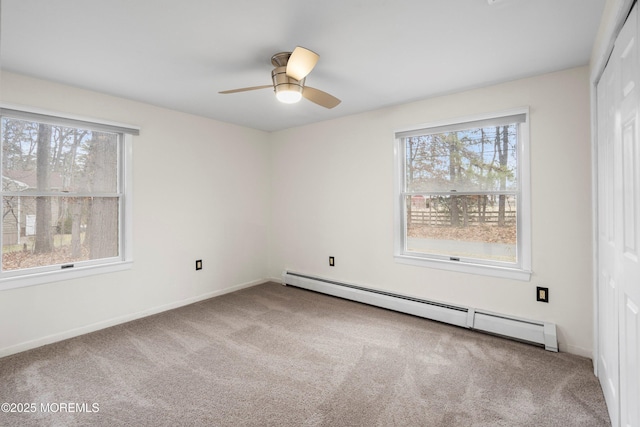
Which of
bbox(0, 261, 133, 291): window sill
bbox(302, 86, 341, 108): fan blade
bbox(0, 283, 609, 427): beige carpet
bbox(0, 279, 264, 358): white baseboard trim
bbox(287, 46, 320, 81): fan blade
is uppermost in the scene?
bbox(287, 46, 320, 81): fan blade

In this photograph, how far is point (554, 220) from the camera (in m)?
2.65

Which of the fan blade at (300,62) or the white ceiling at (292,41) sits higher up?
the white ceiling at (292,41)

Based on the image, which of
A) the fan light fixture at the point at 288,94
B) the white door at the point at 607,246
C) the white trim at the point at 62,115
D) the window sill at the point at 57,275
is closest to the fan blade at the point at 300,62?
the fan light fixture at the point at 288,94

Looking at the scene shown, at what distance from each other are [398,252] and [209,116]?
2979mm

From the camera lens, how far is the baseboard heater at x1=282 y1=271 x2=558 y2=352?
2652mm

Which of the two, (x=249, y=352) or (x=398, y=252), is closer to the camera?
(x=249, y=352)

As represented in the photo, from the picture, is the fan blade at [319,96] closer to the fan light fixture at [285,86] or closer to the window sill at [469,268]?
the fan light fixture at [285,86]

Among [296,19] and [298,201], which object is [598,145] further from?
[298,201]

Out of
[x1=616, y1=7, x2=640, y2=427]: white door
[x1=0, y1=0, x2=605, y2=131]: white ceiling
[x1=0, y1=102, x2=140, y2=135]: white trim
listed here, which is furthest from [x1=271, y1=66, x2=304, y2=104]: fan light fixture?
[x1=0, y1=102, x2=140, y2=135]: white trim

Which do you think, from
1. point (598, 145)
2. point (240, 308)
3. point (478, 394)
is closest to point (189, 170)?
point (240, 308)

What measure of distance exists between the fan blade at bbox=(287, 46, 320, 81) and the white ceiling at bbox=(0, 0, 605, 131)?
170mm

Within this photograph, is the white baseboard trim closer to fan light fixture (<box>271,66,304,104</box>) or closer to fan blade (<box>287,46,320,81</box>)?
fan light fixture (<box>271,66,304,104</box>)

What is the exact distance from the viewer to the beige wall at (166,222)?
9.01ft

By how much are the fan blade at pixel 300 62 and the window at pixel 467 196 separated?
1.76 meters
